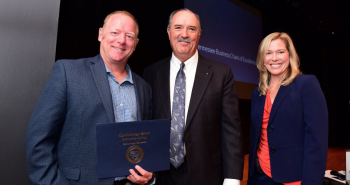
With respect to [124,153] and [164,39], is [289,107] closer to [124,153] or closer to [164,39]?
[124,153]

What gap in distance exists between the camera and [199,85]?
159 centimetres

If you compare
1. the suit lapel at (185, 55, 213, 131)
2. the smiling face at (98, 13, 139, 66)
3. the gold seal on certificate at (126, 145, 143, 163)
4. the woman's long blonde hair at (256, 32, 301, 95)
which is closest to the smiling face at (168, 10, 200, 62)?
the suit lapel at (185, 55, 213, 131)

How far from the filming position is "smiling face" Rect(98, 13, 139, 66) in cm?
136

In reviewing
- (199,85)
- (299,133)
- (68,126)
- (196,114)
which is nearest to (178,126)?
(196,114)

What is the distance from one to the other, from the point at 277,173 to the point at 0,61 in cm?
205

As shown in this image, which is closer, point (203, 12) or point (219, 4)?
point (203, 12)

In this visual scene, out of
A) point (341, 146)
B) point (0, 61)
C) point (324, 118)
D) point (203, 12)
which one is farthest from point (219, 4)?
point (341, 146)

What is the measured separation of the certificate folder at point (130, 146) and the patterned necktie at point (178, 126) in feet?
0.88

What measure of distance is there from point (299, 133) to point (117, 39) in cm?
141

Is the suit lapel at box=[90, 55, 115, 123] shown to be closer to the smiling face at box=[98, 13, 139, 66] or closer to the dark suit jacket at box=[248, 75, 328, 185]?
the smiling face at box=[98, 13, 139, 66]

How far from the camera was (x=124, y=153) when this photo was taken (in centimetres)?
110

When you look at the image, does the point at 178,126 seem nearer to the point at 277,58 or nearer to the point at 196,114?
the point at 196,114

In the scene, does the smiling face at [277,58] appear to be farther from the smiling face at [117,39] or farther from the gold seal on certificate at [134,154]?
the gold seal on certificate at [134,154]

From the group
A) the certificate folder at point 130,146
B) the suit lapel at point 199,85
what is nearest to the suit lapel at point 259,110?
the suit lapel at point 199,85
